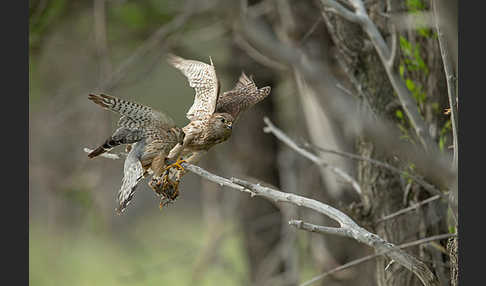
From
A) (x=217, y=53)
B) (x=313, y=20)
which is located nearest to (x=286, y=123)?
(x=217, y=53)

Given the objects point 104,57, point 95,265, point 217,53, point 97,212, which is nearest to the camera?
point 104,57

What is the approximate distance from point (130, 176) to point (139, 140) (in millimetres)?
136

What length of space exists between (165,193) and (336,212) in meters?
0.60

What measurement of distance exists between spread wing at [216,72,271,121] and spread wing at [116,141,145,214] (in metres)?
0.44

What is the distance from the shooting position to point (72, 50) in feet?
21.4

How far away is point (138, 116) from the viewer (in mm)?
1968

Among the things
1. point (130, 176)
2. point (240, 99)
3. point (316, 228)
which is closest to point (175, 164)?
point (130, 176)

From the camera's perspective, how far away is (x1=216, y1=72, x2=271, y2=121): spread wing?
2420 millimetres

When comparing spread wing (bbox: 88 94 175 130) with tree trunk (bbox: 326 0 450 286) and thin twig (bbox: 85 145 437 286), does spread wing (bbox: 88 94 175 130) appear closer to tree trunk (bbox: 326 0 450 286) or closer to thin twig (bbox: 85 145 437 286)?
thin twig (bbox: 85 145 437 286)

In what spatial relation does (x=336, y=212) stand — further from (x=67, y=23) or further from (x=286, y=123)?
(x=286, y=123)

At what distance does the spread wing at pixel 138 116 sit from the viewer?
6.18 ft

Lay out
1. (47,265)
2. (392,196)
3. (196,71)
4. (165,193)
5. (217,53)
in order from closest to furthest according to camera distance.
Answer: (165,193) → (196,71) → (392,196) → (47,265) → (217,53)

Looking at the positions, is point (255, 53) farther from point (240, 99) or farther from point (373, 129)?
point (373, 129)

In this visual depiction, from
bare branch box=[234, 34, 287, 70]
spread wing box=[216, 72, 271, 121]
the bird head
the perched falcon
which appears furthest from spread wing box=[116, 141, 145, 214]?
bare branch box=[234, 34, 287, 70]
